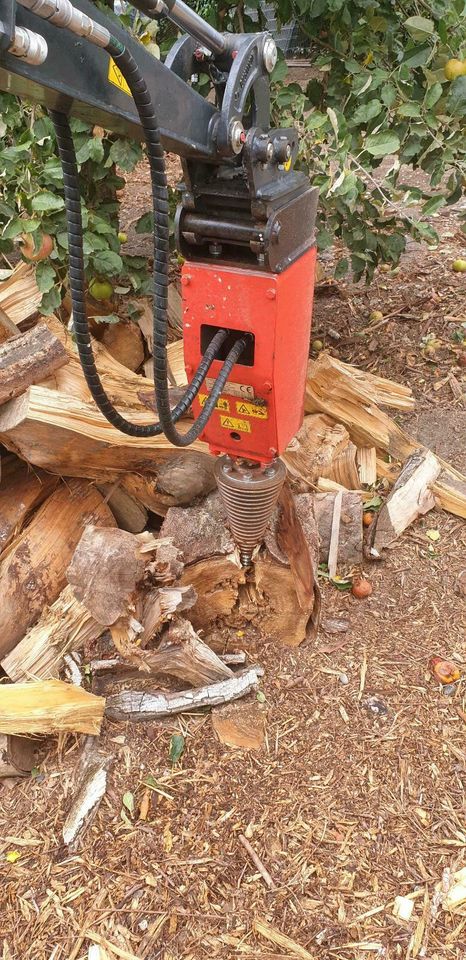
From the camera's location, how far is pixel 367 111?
273cm

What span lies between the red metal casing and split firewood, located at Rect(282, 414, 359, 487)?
791 millimetres

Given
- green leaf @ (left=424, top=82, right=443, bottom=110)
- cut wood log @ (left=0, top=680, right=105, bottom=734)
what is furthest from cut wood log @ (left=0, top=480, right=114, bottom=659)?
green leaf @ (left=424, top=82, right=443, bottom=110)

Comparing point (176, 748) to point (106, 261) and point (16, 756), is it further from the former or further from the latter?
point (106, 261)

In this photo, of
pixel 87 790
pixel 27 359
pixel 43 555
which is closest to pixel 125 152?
pixel 27 359

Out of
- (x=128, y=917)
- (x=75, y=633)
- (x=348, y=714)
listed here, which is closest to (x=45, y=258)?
(x=75, y=633)

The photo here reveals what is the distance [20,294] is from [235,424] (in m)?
1.21

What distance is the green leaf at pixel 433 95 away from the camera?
2596 mm

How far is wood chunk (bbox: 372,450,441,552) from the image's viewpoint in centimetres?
288

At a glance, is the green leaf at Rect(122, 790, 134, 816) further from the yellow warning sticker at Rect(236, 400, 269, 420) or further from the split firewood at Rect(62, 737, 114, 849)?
the yellow warning sticker at Rect(236, 400, 269, 420)

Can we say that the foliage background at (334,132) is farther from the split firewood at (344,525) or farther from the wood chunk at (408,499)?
the split firewood at (344,525)

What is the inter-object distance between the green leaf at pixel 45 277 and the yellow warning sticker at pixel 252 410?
1.02 metres

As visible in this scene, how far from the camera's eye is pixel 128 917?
6.17ft

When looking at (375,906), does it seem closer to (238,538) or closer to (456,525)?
(238,538)

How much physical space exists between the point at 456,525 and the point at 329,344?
147 centimetres
